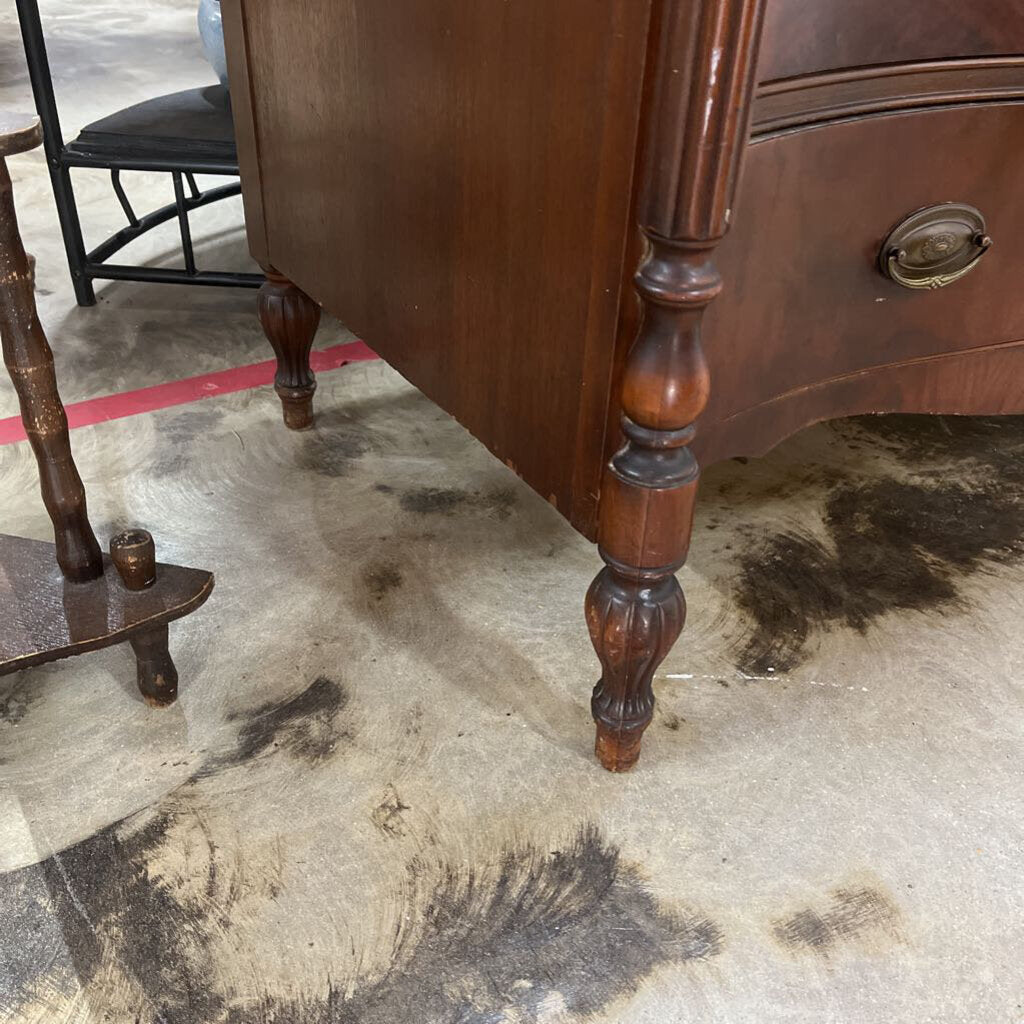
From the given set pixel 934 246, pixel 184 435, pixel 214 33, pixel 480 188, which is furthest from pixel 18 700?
pixel 214 33

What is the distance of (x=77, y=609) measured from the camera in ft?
3.30

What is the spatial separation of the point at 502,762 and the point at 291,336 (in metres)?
0.72

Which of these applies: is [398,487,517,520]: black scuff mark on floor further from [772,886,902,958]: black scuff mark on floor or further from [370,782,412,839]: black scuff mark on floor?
[772,886,902,958]: black scuff mark on floor

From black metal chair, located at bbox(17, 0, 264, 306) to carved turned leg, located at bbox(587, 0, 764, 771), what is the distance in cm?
116

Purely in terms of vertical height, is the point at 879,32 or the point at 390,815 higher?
the point at 879,32

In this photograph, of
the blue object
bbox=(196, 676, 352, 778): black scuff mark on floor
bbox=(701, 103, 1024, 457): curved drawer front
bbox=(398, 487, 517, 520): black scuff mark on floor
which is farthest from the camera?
the blue object

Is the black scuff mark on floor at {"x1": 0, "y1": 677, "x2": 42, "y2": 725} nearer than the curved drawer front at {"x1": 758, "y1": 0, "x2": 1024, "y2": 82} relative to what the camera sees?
No

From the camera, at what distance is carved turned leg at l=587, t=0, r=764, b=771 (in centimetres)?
66

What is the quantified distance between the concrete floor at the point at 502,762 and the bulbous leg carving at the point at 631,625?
11cm

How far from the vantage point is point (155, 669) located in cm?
105

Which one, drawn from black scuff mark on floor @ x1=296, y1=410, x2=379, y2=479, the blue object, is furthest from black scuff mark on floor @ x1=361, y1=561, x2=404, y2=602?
the blue object

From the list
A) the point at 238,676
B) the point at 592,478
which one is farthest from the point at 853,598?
the point at 238,676

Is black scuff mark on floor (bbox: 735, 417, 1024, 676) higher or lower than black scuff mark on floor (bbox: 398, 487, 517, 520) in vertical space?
higher

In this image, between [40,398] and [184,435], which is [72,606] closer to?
[40,398]
